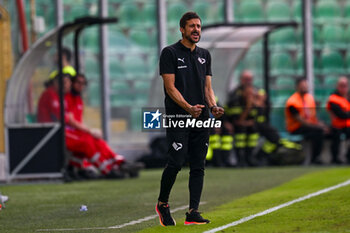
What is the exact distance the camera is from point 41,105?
18.1 m

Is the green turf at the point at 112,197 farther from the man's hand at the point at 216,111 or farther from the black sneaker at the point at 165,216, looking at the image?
the man's hand at the point at 216,111

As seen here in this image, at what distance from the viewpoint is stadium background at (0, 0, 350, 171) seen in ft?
75.2

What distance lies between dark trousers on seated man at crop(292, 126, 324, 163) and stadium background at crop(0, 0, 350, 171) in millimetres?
1221

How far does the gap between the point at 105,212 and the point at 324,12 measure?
13602 mm

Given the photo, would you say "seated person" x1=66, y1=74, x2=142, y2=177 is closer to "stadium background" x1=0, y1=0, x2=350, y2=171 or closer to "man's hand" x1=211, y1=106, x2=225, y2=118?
"stadium background" x1=0, y1=0, x2=350, y2=171

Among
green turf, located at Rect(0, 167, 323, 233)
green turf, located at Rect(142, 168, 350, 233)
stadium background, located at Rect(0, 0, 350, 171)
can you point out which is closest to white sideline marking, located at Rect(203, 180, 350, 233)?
green turf, located at Rect(142, 168, 350, 233)

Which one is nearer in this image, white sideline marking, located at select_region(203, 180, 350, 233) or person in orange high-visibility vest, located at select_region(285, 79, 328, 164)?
white sideline marking, located at select_region(203, 180, 350, 233)

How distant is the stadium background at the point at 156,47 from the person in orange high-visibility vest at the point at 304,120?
108cm

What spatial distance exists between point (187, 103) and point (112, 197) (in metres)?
5.03

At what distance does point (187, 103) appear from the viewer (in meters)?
9.38

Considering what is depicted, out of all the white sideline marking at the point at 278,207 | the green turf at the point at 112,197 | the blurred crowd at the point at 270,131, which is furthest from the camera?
the blurred crowd at the point at 270,131

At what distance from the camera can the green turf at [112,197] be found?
35.8 feet

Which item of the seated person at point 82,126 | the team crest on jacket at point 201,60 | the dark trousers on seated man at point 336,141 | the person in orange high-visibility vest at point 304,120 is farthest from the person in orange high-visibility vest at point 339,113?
the team crest on jacket at point 201,60

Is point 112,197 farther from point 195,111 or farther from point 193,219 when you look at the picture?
point 195,111
